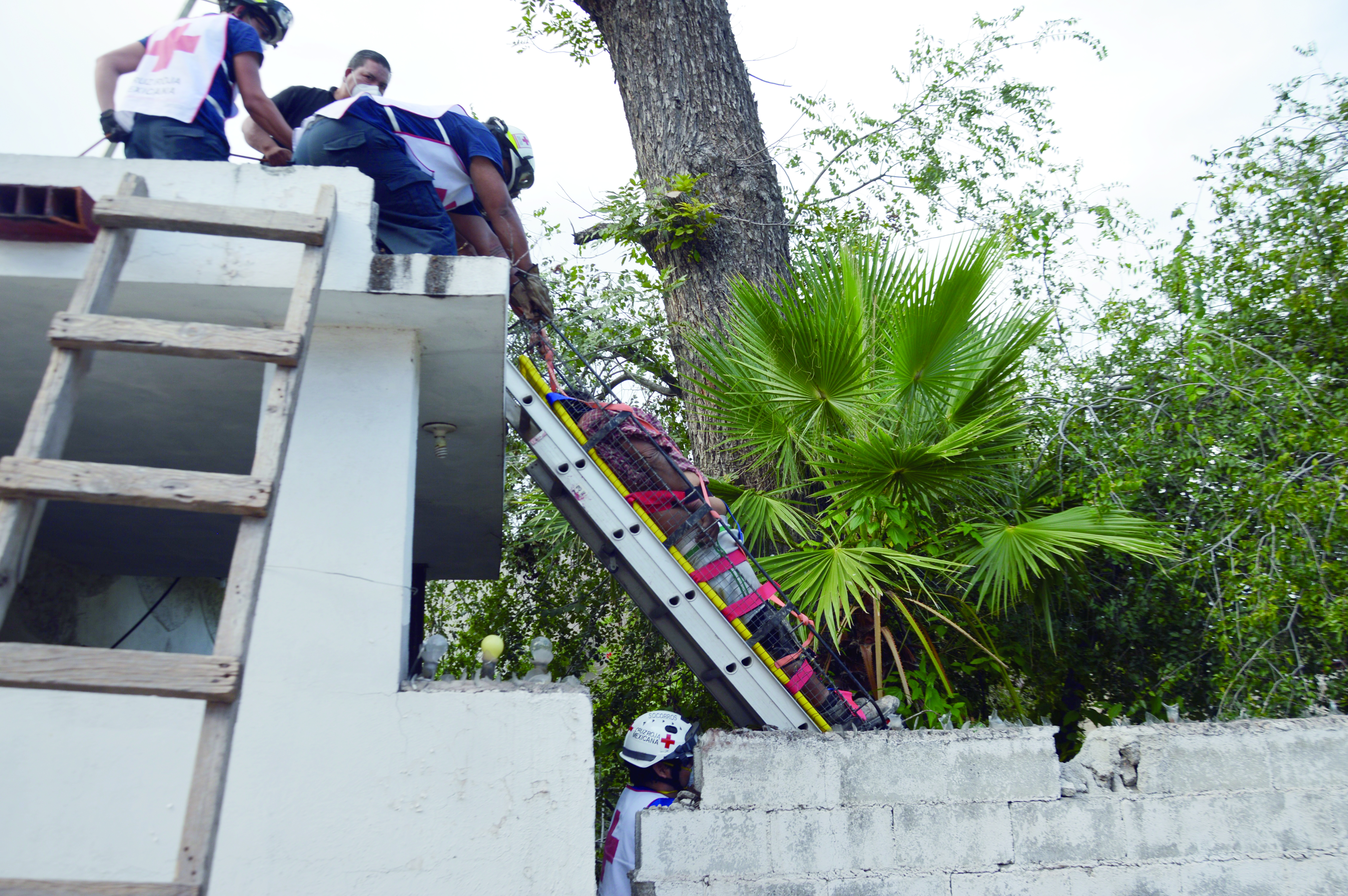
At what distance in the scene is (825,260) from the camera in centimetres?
519

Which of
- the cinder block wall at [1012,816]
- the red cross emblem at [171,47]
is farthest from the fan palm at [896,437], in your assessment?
the red cross emblem at [171,47]

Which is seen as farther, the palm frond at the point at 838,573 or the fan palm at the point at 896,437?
the fan palm at the point at 896,437

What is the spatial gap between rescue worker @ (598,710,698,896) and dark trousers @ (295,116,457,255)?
2.55m

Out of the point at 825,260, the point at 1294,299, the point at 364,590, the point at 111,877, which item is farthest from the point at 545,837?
the point at 1294,299

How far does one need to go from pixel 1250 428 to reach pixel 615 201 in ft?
14.8

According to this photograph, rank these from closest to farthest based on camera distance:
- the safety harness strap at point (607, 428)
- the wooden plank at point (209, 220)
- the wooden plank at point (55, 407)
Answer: the wooden plank at point (55, 407) < the wooden plank at point (209, 220) < the safety harness strap at point (607, 428)

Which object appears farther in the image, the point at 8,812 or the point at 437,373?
the point at 437,373

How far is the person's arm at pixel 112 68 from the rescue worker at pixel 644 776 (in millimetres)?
3781

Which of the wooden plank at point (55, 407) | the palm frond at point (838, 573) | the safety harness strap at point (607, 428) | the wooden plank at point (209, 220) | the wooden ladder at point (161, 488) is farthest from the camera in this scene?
the palm frond at point (838, 573)

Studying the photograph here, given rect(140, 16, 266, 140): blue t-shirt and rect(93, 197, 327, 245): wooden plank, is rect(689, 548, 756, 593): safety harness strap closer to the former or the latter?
rect(93, 197, 327, 245): wooden plank

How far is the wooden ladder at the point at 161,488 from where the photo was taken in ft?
6.64

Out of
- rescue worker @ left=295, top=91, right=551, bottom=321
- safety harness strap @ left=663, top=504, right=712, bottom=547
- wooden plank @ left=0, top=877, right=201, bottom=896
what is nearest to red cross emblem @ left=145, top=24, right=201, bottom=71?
rescue worker @ left=295, top=91, right=551, bottom=321

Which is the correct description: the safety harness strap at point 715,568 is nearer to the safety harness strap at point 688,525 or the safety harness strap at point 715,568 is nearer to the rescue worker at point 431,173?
the safety harness strap at point 688,525

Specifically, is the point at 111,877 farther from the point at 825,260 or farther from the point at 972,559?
the point at 825,260
